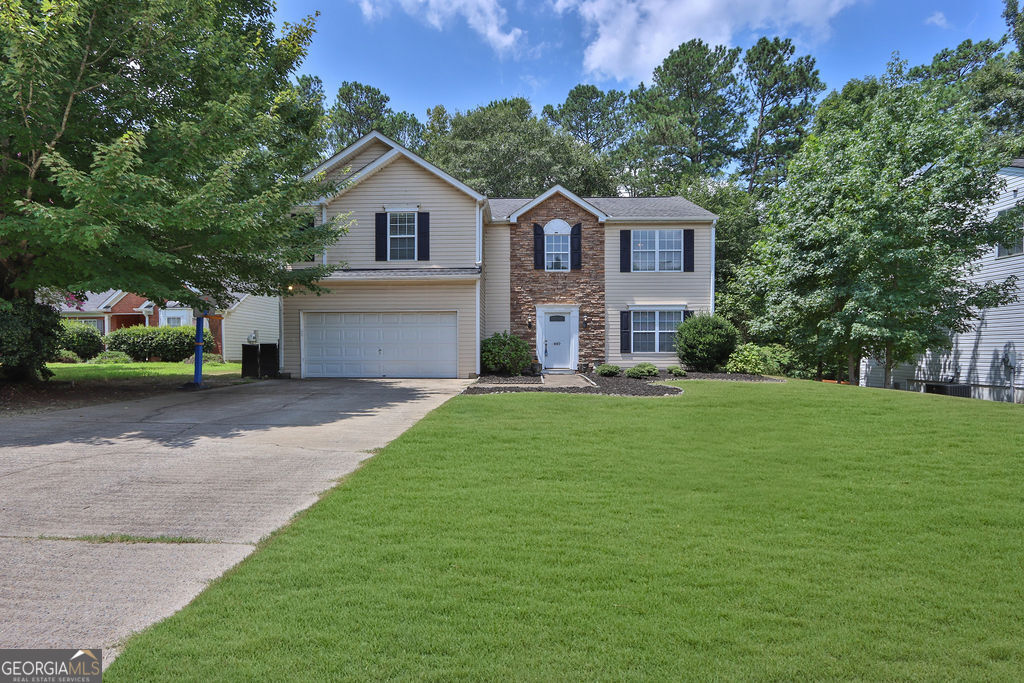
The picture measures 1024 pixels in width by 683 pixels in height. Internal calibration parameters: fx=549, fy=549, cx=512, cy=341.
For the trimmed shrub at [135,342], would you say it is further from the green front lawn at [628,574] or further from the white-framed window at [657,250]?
the green front lawn at [628,574]

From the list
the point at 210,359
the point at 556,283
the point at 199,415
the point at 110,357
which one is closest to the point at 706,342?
the point at 556,283

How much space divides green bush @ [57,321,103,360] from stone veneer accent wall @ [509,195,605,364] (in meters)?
19.7

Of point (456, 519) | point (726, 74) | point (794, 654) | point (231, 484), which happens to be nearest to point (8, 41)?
point (231, 484)

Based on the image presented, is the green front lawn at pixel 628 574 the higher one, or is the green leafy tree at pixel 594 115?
the green leafy tree at pixel 594 115

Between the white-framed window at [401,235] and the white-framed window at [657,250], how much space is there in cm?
761

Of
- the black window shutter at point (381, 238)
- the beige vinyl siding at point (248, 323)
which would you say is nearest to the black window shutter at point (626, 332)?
the black window shutter at point (381, 238)

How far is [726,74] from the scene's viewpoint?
37688mm

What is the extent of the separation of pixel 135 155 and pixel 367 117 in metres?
38.6

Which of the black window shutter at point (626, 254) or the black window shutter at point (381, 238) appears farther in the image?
the black window shutter at point (626, 254)

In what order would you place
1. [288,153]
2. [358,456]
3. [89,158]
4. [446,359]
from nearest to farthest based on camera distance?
[358,456], [89,158], [288,153], [446,359]

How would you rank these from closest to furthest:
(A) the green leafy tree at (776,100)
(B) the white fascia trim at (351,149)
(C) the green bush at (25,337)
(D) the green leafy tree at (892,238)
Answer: (C) the green bush at (25,337) → (D) the green leafy tree at (892,238) → (B) the white fascia trim at (351,149) → (A) the green leafy tree at (776,100)

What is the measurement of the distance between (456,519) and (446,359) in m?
12.7

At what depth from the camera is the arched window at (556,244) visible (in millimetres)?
19078

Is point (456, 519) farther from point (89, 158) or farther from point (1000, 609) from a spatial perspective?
point (89, 158)
